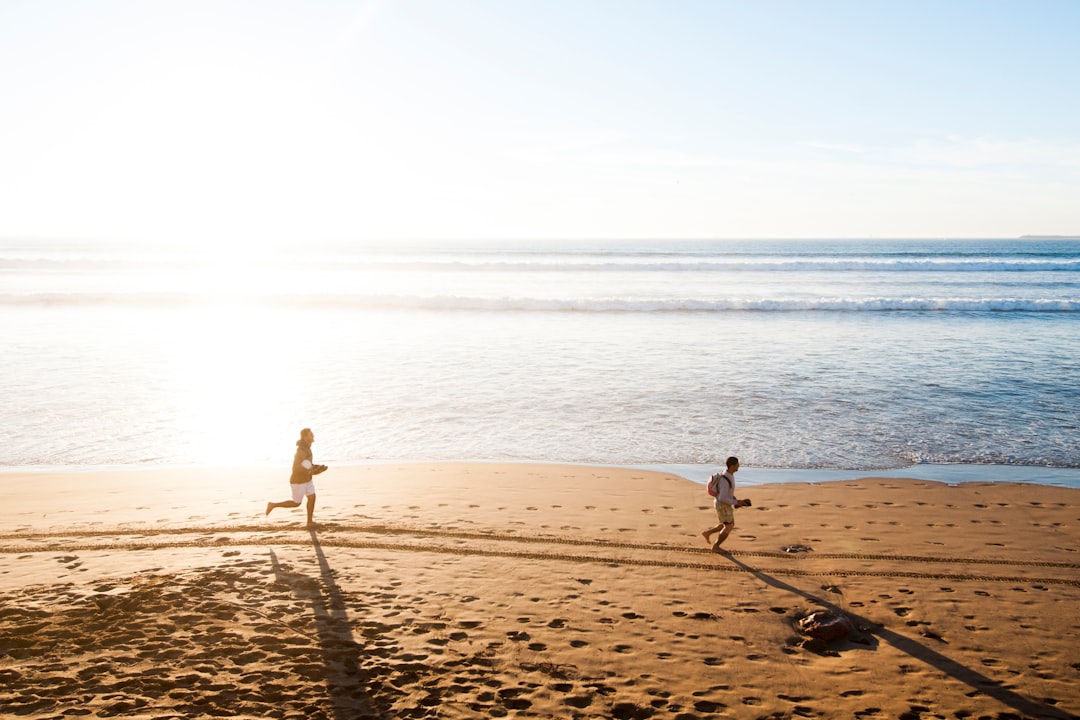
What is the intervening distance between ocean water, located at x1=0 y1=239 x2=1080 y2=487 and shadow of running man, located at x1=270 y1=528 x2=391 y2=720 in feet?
16.6

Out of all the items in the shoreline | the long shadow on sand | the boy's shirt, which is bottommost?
the long shadow on sand

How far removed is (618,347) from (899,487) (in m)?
13.1

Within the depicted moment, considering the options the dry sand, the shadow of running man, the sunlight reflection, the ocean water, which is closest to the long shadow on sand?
the dry sand

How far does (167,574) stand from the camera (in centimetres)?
689

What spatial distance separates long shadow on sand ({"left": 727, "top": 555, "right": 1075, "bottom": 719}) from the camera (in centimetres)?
502

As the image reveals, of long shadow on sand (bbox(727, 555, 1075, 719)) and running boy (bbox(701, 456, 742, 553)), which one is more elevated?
running boy (bbox(701, 456, 742, 553))

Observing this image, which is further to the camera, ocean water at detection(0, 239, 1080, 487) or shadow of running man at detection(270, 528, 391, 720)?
ocean water at detection(0, 239, 1080, 487)

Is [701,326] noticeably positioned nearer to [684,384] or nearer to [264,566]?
[684,384]

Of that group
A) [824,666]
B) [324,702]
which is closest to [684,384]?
[824,666]

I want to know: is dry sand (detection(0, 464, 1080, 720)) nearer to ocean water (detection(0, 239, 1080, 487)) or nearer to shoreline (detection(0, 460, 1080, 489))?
shoreline (detection(0, 460, 1080, 489))

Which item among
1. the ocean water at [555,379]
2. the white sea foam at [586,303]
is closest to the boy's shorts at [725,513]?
the ocean water at [555,379]

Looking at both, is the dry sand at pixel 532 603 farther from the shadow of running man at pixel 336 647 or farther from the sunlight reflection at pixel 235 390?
the sunlight reflection at pixel 235 390

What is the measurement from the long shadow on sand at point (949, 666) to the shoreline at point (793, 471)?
4.09 metres

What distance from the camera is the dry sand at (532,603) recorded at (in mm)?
5082
